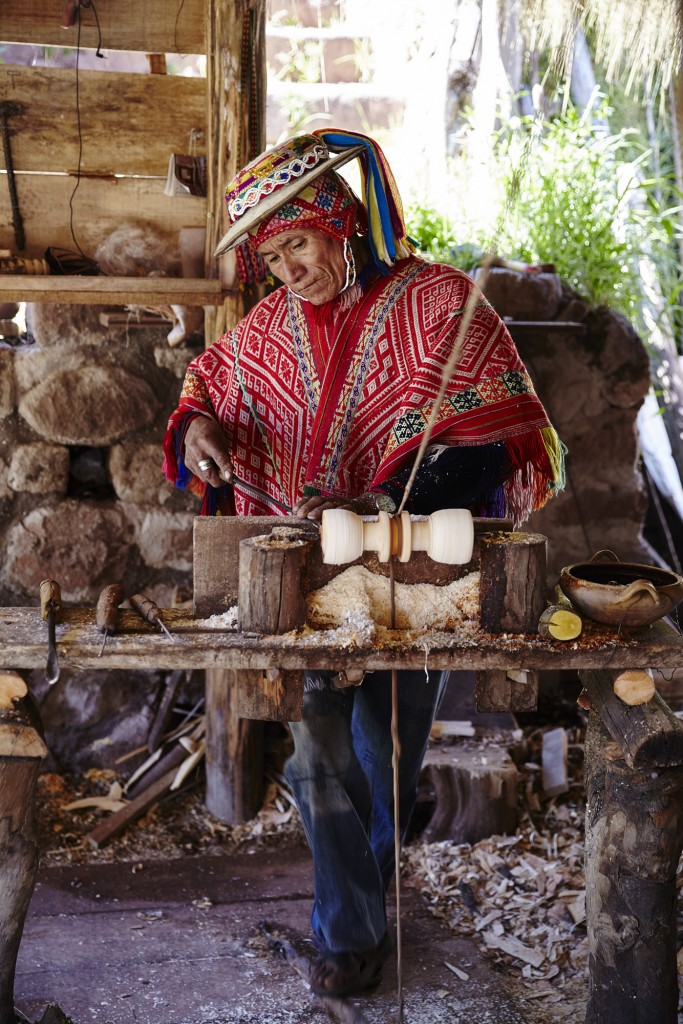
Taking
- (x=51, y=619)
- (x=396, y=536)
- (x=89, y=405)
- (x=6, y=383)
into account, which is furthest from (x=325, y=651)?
(x=6, y=383)

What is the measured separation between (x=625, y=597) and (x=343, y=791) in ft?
2.95

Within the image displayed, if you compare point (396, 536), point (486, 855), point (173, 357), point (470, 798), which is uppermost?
point (173, 357)

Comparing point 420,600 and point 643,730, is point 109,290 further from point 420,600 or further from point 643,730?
point 643,730

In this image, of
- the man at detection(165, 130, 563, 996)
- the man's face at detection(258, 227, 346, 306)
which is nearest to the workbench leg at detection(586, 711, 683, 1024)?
the man at detection(165, 130, 563, 996)

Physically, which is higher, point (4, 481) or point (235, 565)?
point (235, 565)

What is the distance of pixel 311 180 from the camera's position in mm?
2592

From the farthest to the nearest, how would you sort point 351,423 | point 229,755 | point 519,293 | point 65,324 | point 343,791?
point 519,293 → point 65,324 → point 229,755 → point 351,423 → point 343,791

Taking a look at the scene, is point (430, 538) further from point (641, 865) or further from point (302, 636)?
point (641, 865)

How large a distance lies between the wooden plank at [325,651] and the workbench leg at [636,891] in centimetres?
17

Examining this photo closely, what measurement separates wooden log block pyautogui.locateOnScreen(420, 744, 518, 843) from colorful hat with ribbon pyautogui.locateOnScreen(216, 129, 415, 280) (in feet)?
5.51

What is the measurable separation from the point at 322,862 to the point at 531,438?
1217 millimetres

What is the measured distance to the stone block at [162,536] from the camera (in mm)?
3773

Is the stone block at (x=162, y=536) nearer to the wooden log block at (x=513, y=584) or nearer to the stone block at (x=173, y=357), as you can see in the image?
the stone block at (x=173, y=357)

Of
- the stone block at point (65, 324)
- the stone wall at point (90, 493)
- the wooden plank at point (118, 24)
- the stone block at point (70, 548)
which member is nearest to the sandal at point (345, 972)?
the stone wall at point (90, 493)
